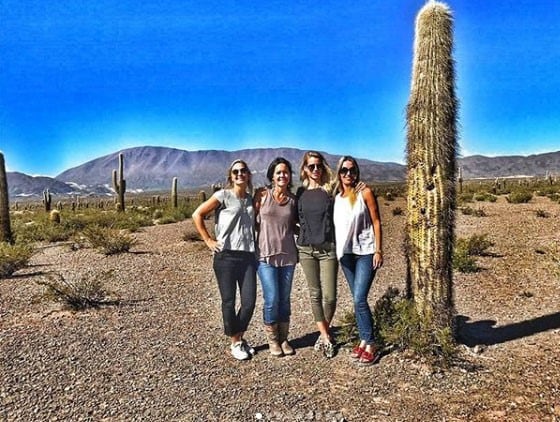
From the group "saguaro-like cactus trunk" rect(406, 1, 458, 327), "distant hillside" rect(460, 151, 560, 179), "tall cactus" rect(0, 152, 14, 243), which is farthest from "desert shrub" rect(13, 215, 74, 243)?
"distant hillside" rect(460, 151, 560, 179)

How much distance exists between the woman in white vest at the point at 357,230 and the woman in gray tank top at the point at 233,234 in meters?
0.91

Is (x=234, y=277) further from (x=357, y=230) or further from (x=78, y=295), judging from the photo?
(x=78, y=295)

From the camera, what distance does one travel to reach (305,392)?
497 centimetres

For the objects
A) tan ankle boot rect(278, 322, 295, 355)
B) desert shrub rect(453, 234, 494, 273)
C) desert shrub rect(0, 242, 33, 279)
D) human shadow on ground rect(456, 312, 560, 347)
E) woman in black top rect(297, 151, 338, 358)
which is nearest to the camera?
woman in black top rect(297, 151, 338, 358)

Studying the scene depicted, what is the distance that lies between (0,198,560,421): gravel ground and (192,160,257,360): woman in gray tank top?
0.83m

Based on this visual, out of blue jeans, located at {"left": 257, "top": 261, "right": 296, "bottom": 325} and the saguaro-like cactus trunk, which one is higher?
the saguaro-like cactus trunk

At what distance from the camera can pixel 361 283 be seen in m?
5.40

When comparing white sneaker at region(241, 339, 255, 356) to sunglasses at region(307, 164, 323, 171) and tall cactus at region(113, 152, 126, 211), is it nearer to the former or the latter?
sunglasses at region(307, 164, 323, 171)

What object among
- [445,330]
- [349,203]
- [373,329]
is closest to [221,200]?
[349,203]

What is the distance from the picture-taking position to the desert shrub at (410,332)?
544cm

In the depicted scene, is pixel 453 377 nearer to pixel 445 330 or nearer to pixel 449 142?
pixel 445 330

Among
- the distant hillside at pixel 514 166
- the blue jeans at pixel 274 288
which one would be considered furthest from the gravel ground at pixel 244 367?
the distant hillside at pixel 514 166

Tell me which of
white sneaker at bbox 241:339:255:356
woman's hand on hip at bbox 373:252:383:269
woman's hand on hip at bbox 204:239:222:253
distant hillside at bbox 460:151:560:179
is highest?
distant hillside at bbox 460:151:560:179

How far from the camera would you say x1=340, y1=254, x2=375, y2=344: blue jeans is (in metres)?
5.39
